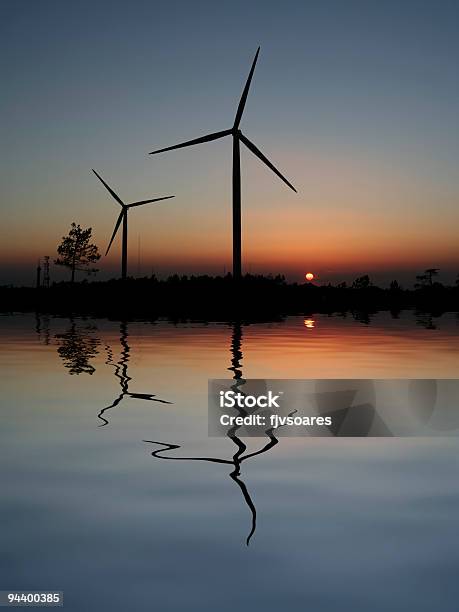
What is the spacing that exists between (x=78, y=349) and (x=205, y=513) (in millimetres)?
24098

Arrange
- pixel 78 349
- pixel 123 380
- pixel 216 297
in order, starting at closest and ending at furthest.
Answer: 1. pixel 123 380
2. pixel 78 349
3. pixel 216 297

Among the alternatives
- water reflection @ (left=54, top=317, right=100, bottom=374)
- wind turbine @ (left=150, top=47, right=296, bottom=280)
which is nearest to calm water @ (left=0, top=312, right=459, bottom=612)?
water reflection @ (left=54, top=317, right=100, bottom=374)

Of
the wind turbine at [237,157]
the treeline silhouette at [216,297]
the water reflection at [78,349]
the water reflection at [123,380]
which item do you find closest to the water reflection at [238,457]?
the water reflection at [123,380]

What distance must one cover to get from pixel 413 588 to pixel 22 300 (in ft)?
369

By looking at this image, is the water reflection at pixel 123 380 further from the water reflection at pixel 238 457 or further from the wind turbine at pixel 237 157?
the wind turbine at pixel 237 157

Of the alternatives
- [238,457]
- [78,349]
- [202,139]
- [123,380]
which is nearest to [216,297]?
[202,139]

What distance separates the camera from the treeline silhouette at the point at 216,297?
308 feet

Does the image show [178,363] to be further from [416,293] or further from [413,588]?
[416,293]

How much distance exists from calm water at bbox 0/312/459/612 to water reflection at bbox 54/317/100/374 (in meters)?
6.18

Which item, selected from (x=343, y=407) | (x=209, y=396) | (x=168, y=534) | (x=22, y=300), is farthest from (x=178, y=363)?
(x=22, y=300)

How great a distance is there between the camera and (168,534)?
26.5 ft

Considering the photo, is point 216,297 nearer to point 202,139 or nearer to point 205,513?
point 202,139

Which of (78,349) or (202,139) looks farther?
(202,139)

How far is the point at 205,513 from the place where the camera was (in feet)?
28.9
